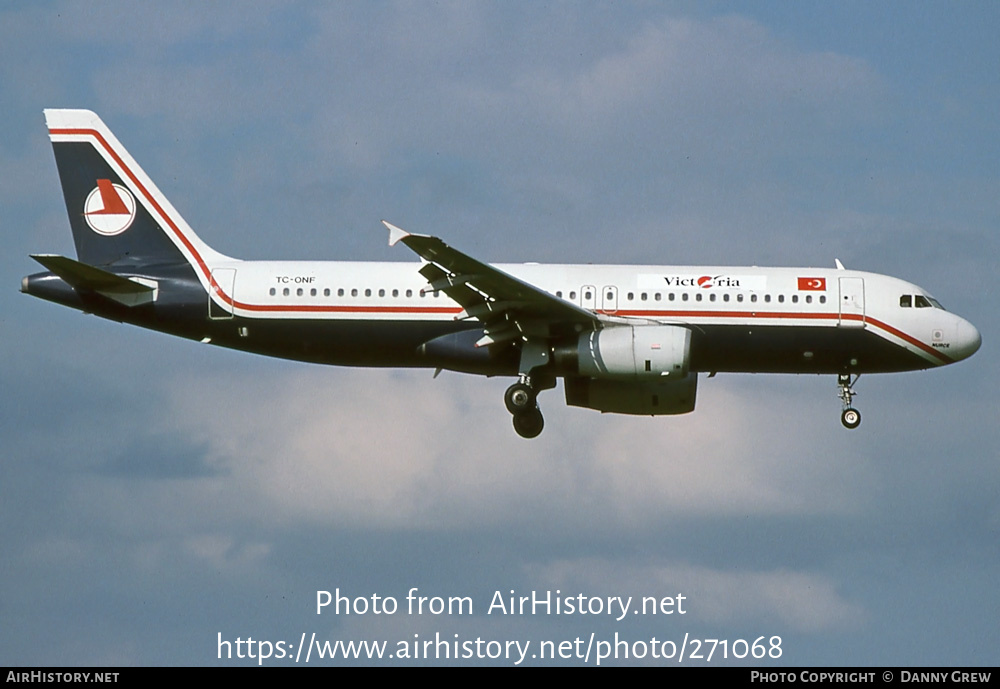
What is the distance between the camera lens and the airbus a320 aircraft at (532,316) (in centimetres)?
4578

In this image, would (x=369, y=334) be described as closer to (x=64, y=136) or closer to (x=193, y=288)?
(x=193, y=288)

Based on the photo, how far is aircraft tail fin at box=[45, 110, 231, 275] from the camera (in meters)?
47.9

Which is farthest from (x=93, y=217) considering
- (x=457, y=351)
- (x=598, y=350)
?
(x=598, y=350)

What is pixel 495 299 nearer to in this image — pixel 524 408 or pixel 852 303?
pixel 524 408

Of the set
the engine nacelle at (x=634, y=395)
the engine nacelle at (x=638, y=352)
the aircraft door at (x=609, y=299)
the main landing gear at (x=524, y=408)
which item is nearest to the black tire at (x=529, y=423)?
the main landing gear at (x=524, y=408)

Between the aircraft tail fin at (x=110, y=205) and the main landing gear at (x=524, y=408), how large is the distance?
8913 mm

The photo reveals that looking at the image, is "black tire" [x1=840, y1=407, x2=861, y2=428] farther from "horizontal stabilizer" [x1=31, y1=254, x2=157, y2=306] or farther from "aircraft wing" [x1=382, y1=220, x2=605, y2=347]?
"horizontal stabilizer" [x1=31, y1=254, x2=157, y2=306]

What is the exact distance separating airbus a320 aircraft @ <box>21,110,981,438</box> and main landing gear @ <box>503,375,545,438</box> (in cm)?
4

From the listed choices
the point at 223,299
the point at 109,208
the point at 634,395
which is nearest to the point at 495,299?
the point at 634,395

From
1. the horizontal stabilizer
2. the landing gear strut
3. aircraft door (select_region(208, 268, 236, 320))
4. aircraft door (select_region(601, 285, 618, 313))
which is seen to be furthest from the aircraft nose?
the horizontal stabilizer

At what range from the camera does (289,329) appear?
4619 centimetres

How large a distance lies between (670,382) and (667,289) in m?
2.62

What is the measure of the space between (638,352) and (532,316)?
2931mm

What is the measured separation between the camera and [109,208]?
160 feet
